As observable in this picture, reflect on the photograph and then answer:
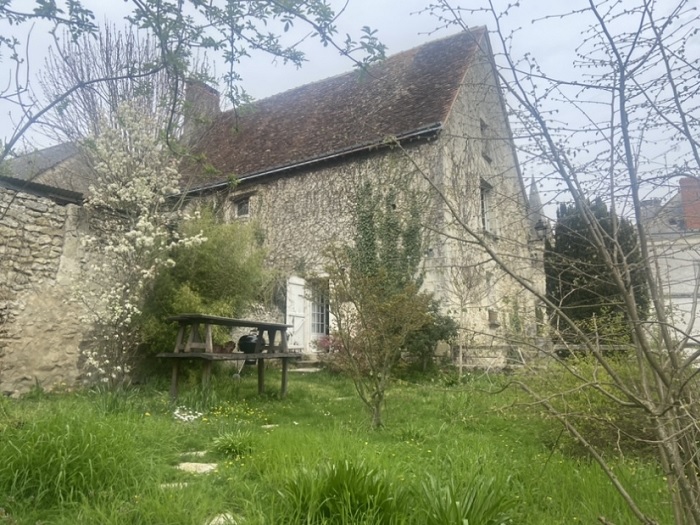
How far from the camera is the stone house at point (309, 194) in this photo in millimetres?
6793

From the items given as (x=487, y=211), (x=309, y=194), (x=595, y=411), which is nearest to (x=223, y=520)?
(x=487, y=211)

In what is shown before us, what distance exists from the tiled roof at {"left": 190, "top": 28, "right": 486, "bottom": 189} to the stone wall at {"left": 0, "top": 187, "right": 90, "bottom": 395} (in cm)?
379

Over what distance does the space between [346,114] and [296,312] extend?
5.35 meters

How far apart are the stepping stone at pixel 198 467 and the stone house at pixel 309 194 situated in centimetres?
443

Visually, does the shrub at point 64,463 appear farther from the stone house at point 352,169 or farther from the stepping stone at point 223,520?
the stone house at point 352,169

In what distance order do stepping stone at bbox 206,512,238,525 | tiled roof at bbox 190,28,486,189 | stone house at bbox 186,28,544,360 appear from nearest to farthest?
stepping stone at bbox 206,512,238,525
stone house at bbox 186,28,544,360
tiled roof at bbox 190,28,486,189

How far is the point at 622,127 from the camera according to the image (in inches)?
75.3

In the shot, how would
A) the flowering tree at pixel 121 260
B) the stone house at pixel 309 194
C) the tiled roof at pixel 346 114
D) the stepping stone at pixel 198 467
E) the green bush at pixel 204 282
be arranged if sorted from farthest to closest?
the tiled roof at pixel 346 114, the green bush at pixel 204 282, the flowering tree at pixel 121 260, the stone house at pixel 309 194, the stepping stone at pixel 198 467

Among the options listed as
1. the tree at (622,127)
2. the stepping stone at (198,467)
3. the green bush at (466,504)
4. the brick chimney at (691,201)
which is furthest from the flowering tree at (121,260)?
the brick chimney at (691,201)

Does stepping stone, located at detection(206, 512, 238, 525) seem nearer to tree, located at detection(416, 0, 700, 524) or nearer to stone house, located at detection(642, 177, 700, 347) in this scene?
tree, located at detection(416, 0, 700, 524)

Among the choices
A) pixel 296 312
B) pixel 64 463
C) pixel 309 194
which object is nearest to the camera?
pixel 64 463

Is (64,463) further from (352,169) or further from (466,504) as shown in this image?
(352,169)

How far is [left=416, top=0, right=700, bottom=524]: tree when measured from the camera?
1.83 meters

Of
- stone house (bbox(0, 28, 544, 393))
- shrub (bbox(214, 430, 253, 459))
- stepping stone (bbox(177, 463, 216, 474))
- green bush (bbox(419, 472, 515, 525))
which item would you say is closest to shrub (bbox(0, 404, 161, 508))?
stepping stone (bbox(177, 463, 216, 474))
